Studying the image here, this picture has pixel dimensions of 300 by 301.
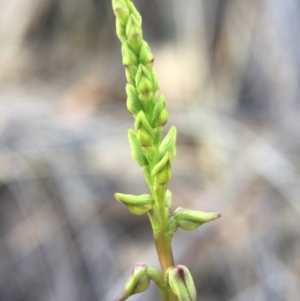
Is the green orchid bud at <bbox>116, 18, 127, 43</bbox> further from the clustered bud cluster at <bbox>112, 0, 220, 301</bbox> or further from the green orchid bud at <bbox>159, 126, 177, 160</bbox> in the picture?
the green orchid bud at <bbox>159, 126, 177, 160</bbox>

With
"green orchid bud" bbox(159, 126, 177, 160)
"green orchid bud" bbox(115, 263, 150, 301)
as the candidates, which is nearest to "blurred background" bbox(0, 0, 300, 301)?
"green orchid bud" bbox(115, 263, 150, 301)

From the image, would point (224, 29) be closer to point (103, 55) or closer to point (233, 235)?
point (103, 55)

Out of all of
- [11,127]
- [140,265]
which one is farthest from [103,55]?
[140,265]

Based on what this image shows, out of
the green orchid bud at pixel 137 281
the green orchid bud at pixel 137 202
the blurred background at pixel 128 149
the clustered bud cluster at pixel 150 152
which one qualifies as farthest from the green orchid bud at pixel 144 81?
the blurred background at pixel 128 149

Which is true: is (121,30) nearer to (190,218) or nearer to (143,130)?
(143,130)

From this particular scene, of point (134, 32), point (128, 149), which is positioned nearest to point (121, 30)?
point (134, 32)

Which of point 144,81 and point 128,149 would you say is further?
point 128,149

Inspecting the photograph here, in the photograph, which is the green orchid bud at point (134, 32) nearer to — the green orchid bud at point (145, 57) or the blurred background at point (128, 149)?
the green orchid bud at point (145, 57)
